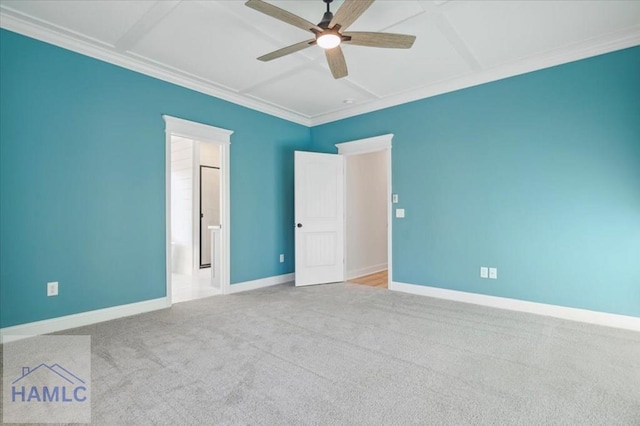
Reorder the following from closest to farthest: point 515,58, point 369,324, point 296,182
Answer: point 369,324
point 515,58
point 296,182

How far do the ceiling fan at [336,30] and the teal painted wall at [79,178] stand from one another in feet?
5.95

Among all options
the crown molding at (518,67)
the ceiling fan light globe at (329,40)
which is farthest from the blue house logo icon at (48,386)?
the crown molding at (518,67)

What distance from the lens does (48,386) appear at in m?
1.99

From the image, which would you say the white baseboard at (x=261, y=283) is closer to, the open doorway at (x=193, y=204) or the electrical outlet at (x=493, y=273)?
the open doorway at (x=193, y=204)

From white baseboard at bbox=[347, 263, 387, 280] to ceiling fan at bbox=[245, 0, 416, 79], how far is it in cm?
365

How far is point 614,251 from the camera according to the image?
3035mm

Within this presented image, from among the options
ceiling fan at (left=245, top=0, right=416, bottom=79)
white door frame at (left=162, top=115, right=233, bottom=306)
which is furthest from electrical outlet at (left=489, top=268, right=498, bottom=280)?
white door frame at (left=162, top=115, right=233, bottom=306)

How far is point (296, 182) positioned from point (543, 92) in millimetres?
3289

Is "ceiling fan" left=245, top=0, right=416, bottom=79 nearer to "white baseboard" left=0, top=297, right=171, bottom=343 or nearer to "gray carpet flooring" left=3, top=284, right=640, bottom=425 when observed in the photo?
"gray carpet flooring" left=3, top=284, right=640, bottom=425

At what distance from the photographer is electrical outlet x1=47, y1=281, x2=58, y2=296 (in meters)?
2.89

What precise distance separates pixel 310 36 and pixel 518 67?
2.37 m

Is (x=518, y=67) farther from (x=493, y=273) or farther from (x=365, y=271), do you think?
(x=365, y=271)

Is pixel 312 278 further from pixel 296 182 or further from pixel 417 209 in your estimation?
pixel 417 209

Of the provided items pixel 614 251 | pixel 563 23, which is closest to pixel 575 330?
pixel 614 251
